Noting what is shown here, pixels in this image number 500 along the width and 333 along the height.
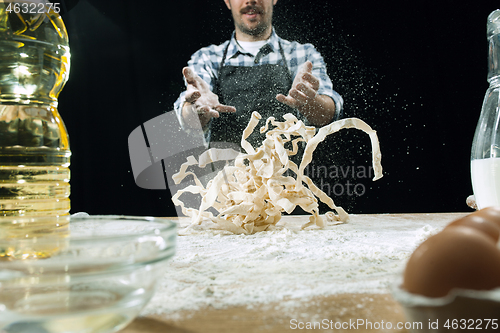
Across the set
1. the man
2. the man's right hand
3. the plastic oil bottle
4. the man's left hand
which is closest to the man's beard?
the man

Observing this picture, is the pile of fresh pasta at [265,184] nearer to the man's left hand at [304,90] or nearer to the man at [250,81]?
the man's left hand at [304,90]

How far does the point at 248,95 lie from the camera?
5.56 feet

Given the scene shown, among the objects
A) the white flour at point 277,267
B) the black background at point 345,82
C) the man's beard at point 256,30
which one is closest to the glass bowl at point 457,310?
the white flour at point 277,267

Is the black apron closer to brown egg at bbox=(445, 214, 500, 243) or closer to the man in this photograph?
the man

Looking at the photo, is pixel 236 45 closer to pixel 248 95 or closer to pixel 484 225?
pixel 248 95

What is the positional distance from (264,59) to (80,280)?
1.61m

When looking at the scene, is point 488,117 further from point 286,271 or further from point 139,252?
point 139,252

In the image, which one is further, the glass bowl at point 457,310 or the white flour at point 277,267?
the white flour at point 277,267

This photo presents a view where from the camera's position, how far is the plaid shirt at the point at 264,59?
171 centimetres

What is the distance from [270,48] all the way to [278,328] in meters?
1.63

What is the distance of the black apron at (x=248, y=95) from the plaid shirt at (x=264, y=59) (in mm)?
21

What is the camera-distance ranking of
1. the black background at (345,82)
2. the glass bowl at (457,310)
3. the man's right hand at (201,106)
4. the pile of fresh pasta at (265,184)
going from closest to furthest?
the glass bowl at (457,310) < the pile of fresh pasta at (265,184) < the man's right hand at (201,106) < the black background at (345,82)

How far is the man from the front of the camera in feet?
5.55

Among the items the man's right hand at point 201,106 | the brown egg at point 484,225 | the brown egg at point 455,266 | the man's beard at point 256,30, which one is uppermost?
the man's beard at point 256,30
